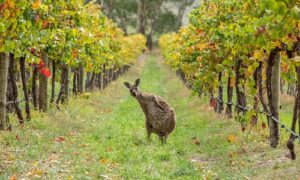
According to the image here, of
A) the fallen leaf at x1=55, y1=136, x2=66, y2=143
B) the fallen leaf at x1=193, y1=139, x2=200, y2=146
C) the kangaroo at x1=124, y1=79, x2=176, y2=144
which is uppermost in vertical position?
the kangaroo at x1=124, y1=79, x2=176, y2=144

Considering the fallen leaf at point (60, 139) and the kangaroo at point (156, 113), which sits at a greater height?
the kangaroo at point (156, 113)

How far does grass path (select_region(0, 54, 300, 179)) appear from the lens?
10.8m

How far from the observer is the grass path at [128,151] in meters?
10.8

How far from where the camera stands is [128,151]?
13273mm

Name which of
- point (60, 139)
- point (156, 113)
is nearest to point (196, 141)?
point (156, 113)

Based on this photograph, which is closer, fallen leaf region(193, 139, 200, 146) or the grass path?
the grass path

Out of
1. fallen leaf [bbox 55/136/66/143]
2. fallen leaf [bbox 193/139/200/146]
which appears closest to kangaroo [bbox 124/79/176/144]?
fallen leaf [bbox 193/139/200/146]

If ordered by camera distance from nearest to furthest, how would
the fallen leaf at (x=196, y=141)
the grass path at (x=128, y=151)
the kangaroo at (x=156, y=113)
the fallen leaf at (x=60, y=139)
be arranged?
the grass path at (x=128, y=151), the fallen leaf at (x=60, y=139), the kangaroo at (x=156, y=113), the fallen leaf at (x=196, y=141)

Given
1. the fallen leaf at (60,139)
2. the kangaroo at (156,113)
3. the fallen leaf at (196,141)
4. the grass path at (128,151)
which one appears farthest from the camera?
the fallen leaf at (196,141)

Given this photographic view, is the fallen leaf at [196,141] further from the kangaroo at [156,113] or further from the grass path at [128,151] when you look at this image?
the kangaroo at [156,113]

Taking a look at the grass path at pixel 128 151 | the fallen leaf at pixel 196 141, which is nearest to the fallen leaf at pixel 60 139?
the grass path at pixel 128 151

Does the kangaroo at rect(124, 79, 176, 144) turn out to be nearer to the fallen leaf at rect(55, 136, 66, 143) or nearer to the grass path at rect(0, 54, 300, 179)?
the grass path at rect(0, 54, 300, 179)

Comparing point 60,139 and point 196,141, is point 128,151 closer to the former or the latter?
point 60,139

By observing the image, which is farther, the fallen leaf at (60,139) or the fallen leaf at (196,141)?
the fallen leaf at (196,141)
